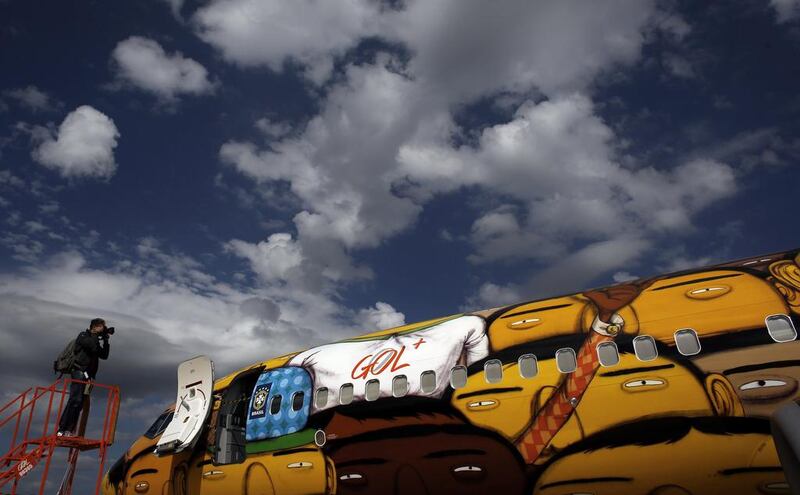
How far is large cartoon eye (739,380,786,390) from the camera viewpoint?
725 centimetres

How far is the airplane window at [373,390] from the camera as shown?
424 inches

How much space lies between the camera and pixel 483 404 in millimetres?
9414

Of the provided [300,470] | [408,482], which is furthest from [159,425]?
[408,482]

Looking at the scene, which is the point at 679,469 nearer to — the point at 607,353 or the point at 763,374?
the point at 763,374

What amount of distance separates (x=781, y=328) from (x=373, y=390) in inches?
261

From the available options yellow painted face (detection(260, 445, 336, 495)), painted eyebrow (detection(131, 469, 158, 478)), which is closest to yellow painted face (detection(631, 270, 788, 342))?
yellow painted face (detection(260, 445, 336, 495))

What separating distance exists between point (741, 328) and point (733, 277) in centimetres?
102

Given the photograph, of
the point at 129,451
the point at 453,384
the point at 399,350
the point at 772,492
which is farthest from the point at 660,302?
the point at 129,451

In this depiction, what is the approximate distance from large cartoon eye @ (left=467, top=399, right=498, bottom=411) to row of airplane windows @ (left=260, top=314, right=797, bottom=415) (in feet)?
1.13

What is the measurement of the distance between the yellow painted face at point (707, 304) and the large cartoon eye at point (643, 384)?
2.09 ft

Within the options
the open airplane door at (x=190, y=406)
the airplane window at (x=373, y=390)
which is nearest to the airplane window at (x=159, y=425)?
the open airplane door at (x=190, y=406)

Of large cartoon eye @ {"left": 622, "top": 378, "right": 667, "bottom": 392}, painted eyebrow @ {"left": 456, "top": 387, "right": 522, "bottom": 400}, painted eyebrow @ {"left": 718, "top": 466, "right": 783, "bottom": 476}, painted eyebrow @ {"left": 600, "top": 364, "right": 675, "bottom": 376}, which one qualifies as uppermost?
painted eyebrow @ {"left": 456, "top": 387, "right": 522, "bottom": 400}

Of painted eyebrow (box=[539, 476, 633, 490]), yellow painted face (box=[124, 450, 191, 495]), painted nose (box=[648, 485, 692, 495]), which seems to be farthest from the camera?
yellow painted face (box=[124, 450, 191, 495])

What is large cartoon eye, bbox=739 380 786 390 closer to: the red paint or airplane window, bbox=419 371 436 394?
airplane window, bbox=419 371 436 394
